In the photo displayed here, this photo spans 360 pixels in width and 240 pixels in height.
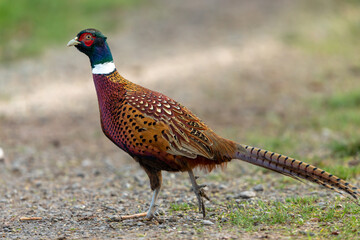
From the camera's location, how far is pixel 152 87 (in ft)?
35.7

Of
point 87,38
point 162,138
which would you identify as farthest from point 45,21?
point 162,138

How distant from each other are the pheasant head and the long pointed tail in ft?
4.65

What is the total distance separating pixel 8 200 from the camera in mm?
5824

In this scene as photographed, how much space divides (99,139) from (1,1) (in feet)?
24.3

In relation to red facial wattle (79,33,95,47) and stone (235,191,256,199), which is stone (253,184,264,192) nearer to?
stone (235,191,256,199)

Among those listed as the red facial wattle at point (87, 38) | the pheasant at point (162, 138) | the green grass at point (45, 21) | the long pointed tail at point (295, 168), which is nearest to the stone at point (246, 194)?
the pheasant at point (162, 138)

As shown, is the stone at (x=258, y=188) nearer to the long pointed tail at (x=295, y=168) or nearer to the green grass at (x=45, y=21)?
the long pointed tail at (x=295, y=168)

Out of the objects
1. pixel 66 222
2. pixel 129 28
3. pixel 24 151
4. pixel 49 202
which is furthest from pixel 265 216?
pixel 129 28

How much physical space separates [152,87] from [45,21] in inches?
193

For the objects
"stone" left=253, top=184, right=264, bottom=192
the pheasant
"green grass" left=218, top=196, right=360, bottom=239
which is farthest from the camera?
"stone" left=253, top=184, right=264, bottom=192

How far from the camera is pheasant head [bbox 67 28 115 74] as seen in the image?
16.0ft

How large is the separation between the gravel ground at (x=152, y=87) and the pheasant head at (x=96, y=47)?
54.7 inches

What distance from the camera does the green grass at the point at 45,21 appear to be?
13094 mm

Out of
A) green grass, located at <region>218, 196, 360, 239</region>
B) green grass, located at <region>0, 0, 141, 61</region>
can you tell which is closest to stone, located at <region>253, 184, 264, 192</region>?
green grass, located at <region>218, 196, 360, 239</region>
